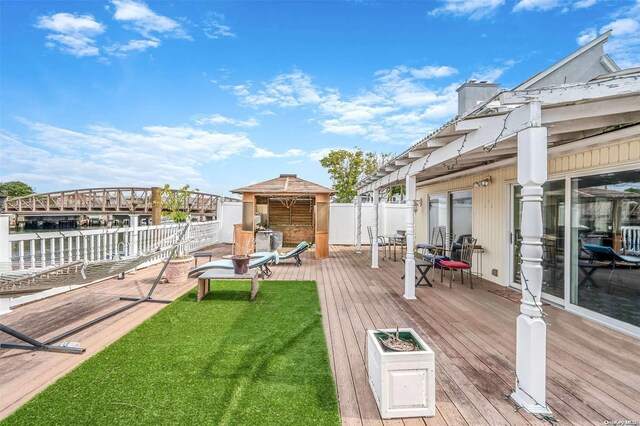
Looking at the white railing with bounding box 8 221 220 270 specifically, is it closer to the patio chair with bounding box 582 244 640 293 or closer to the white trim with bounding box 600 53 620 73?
the patio chair with bounding box 582 244 640 293

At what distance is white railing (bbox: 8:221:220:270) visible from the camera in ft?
13.8

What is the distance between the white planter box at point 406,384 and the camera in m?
2.01

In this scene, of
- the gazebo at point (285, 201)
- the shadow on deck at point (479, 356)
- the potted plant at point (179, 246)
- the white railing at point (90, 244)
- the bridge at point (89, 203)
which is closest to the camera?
the shadow on deck at point (479, 356)

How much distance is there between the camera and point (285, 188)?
990cm

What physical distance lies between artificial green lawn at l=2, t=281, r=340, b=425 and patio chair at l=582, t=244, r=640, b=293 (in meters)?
3.92

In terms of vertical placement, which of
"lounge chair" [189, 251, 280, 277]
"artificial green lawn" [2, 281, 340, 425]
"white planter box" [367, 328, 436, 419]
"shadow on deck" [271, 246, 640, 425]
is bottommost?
"shadow on deck" [271, 246, 640, 425]

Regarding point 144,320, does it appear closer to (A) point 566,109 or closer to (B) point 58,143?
(A) point 566,109

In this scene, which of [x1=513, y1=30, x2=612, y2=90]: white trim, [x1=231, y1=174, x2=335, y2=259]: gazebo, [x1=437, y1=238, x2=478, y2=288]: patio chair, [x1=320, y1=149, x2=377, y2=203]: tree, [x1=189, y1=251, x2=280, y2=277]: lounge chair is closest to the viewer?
[x1=189, y1=251, x2=280, y2=277]: lounge chair

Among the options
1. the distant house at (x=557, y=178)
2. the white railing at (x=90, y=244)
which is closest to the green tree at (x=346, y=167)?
the white railing at (x=90, y=244)

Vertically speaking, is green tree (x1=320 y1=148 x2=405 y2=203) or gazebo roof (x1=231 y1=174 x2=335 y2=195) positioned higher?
green tree (x1=320 y1=148 x2=405 y2=203)

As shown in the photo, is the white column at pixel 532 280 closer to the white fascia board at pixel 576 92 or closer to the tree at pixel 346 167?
the white fascia board at pixel 576 92

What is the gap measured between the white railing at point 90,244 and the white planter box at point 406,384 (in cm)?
409

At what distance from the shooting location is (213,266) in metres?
5.22

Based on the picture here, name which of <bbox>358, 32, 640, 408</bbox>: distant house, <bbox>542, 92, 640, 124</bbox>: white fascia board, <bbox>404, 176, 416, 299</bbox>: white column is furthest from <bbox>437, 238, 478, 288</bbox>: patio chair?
<bbox>542, 92, 640, 124</bbox>: white fascia board
